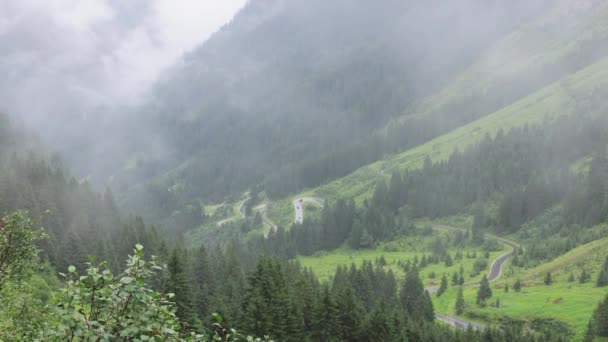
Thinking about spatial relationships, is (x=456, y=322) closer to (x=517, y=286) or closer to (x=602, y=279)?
(x=517, y=286)

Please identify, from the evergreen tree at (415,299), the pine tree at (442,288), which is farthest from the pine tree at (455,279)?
the evergreen tree at (415,299)

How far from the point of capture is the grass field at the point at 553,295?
3039 inches

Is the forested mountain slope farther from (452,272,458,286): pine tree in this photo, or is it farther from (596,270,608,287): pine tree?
(596,270,608,287): pine tree

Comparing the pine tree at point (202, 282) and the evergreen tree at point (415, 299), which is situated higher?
the pine tree at point (202, 282)

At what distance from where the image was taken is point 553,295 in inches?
3346

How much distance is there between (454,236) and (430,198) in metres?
36.1

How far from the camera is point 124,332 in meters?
7.14

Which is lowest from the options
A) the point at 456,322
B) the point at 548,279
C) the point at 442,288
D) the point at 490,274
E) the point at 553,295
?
the point at 456,322

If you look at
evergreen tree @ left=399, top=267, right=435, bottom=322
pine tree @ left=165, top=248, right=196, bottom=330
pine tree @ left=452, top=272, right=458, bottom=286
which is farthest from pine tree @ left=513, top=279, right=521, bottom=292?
pine tree @ left=165, top=248, right=196, bottom=330

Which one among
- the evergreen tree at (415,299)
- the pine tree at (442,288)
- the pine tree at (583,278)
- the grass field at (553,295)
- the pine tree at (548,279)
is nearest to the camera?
the grass field at (553,295)

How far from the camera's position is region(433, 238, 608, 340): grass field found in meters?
77.2

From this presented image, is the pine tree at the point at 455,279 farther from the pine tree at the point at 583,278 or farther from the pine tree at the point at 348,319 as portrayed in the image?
the pine tree at the point at 348,319

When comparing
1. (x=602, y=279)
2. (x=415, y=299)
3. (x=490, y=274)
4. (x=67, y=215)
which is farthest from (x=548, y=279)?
(x=67, y=215)

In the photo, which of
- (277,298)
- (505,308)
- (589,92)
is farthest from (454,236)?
(277,298)
